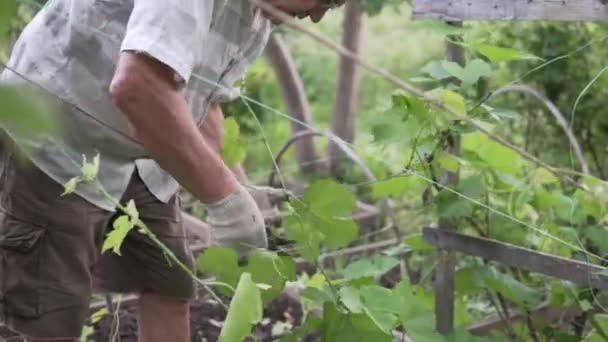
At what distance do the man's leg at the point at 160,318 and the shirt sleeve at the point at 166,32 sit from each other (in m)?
0.94

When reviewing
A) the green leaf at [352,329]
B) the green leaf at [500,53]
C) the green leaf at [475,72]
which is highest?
the green leaf at [500,53]

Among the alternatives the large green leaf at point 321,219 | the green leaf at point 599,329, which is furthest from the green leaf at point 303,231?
the green leaf at point 599,329

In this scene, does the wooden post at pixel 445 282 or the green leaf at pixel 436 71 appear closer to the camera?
the green leaf at pixel 436 71

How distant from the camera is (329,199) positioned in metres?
2.08

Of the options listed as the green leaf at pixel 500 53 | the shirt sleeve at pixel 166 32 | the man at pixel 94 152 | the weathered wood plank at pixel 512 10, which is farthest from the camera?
the green leaf at pixel 500 53

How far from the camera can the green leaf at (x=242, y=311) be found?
5.68 feet

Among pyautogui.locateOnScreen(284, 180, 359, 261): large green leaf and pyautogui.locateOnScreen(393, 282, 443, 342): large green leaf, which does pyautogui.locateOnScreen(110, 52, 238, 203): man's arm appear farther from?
pyautogui.locateOnScreen(393, 282, 443, 342): large green leaf


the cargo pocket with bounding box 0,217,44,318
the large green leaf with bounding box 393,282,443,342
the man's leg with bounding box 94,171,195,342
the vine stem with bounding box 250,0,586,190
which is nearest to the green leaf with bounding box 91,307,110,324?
the man's leg with bounding box 94,171,195,342

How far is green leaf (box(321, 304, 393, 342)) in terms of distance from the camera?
203cm

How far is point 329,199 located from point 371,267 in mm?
512

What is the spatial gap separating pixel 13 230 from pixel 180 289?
1.75 feet

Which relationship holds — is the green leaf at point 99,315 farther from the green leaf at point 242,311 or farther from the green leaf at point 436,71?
the green leaf at point 242,311

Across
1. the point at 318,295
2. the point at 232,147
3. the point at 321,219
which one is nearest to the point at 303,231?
the point at 321,219

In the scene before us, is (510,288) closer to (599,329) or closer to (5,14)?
(599,329)
